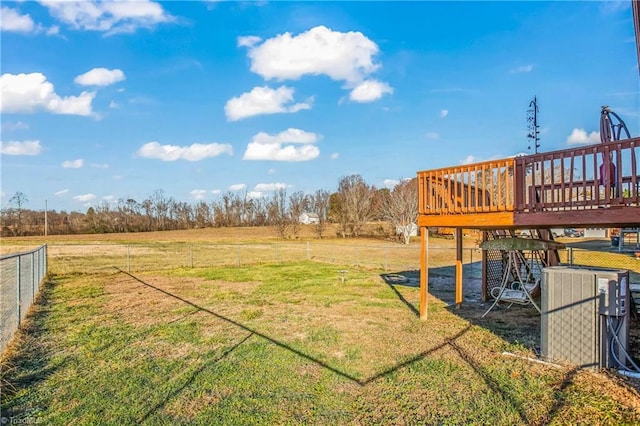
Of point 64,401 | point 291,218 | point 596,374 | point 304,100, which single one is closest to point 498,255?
point 596,374

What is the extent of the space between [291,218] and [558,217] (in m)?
42.2

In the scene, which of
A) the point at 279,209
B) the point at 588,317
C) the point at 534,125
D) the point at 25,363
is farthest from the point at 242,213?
the point at 588,317

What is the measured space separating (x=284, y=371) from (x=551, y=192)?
13.7 ft

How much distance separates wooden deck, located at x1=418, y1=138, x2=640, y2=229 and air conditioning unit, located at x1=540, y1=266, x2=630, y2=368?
2.79 feet

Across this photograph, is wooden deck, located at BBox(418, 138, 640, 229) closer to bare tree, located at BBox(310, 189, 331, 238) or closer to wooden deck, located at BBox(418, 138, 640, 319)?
wooden deck, located at BBox(418, 138, 640, 319)

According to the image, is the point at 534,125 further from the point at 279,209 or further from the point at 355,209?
the point at 279,209

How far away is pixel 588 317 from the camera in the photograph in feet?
13.9

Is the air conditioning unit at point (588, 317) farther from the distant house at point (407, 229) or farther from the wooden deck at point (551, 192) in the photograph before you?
the distant house at point (407, 229)

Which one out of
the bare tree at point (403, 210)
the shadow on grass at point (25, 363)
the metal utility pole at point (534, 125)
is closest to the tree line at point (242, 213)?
the bare tree at point (403, 210)

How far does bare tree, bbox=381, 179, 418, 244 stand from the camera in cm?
3381

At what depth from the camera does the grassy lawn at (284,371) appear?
335 cm

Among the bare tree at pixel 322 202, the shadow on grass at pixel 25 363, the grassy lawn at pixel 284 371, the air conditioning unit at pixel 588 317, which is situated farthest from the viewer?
the bare tree at pixel 322 202

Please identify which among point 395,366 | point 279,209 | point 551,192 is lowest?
point 395,366

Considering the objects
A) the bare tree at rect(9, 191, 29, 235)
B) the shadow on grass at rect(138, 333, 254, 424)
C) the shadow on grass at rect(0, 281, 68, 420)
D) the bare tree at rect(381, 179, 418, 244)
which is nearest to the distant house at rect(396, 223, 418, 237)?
the bare tree at rect(381, 179, 418, 244)
